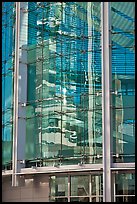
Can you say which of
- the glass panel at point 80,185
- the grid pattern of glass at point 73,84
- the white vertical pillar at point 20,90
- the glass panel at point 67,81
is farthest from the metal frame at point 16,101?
the glass panel at point 80,185

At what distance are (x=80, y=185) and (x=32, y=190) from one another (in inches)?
63.4

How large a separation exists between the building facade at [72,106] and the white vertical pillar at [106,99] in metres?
0.03

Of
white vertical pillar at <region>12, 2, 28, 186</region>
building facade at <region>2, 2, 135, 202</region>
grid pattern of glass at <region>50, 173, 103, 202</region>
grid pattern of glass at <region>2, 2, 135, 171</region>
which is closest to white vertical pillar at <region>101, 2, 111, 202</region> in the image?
building facade at <region>2, 2, 135, 202</region>

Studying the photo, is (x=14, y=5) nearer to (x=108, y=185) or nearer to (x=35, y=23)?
(x=35, y=23)

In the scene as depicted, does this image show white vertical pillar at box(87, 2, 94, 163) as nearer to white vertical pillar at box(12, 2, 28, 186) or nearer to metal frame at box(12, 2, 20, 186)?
white vertical pillar at box(12, 2, 28, 186)

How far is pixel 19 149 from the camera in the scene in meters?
13.8

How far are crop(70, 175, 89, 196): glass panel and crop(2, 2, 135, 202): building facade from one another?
28 mm

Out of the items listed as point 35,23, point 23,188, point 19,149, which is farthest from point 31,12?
point 23,188

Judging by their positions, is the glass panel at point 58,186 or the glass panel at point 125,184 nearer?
the glass panel at point 125,184

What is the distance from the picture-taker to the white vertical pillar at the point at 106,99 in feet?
39.7

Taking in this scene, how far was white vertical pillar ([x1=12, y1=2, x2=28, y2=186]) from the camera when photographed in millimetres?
13750

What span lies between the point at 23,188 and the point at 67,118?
2664 millimetres

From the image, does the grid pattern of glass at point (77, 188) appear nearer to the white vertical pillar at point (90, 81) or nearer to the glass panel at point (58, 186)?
the glass panel at point (58, 186)

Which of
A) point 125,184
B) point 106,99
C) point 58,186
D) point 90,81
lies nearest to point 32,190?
point 58,186
